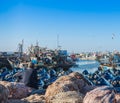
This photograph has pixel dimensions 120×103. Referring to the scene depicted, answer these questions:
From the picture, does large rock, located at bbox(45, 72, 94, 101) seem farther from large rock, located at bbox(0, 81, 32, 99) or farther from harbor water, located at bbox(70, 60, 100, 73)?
harbor water, located at bbox(70, 60, 100, 73)

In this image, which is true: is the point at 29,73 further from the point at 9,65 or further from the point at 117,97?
the point at 9,65

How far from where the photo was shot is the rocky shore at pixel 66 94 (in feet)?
17.4

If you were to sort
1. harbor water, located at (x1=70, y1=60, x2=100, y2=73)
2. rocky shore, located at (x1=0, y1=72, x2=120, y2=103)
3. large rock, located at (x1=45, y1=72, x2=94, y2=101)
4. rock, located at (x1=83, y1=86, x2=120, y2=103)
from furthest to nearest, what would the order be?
harbor water, located at (x1=70, y1=60, x2=100, y2=73) → large rock, located at (x1=45, y1=72, x2=94, y2=101) → rocky shore, located at (x1=0, y1=72, x2=120, y2=103) → rock, located at (x1=83, y1=86, x2=120, y2=103)

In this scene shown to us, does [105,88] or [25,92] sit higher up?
[105,88]

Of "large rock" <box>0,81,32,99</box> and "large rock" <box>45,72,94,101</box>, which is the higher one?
"large rock" <box>45,72,94,101</box>

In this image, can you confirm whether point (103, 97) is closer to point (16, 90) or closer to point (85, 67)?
point (16, 90)

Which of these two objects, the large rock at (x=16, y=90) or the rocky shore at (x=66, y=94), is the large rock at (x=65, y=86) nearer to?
the rocky shore at (x=66, y=94)

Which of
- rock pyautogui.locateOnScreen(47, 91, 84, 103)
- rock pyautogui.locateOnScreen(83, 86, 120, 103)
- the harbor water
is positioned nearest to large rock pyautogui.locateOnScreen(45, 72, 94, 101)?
rock pyautogui.locateOnScreen(47, 91, 84, 103)

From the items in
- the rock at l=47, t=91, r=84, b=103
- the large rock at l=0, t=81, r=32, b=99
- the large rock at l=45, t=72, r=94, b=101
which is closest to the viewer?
the rock at l=47, t=91, r=84, b=103

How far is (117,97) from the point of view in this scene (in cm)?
534

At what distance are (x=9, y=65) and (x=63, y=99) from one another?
46.9 m

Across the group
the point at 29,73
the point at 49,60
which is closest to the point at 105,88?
the point at 29,73

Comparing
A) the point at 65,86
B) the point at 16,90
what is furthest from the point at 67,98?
the point at 16,90

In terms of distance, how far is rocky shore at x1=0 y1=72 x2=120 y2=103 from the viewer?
209 inches
